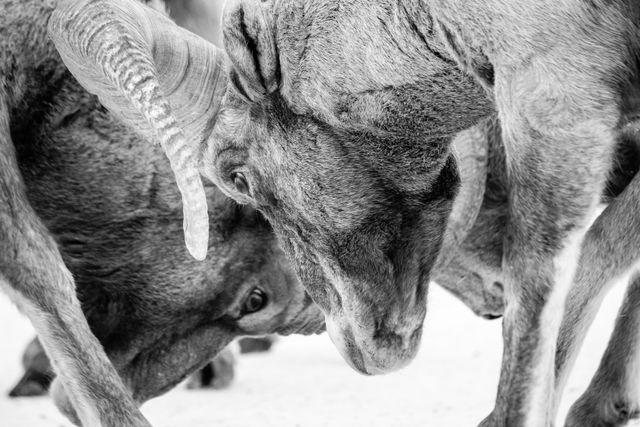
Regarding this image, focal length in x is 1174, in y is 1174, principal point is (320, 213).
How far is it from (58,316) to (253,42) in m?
1.22

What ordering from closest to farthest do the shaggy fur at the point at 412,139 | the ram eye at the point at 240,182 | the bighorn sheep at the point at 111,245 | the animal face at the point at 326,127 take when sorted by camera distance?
1. the shaggy fur at the point at 412,139
2. the animal face at the point at 326,127
3. the bighorn sheep at the point at 111,245
4. the ram eye at the point at 240,182

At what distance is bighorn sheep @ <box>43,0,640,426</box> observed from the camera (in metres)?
3.51

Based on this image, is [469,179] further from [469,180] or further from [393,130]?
[393,130]

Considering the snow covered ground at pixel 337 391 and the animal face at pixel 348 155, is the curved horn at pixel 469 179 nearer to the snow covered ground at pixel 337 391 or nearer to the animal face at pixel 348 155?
the animal face at pixel 348 155

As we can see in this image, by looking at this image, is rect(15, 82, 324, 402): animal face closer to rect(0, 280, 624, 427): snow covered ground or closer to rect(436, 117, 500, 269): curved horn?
rect(0, 280, 624, 427): snow covered ground

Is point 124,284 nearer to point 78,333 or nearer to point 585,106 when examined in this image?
point 78,333

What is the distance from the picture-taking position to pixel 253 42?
4113mm

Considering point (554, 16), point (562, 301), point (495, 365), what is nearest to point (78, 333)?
point (562, 301)

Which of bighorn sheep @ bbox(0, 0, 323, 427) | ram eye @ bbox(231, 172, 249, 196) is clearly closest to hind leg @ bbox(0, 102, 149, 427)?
bighorn sheep @ bbox(0, 0, 323, 427)

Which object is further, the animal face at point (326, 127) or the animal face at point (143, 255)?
the animal face at point (143, 255)

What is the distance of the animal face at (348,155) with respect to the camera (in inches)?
157

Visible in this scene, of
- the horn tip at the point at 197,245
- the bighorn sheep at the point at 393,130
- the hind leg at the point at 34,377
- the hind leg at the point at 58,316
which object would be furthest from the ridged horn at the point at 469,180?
the hind leg at the point at 34,377

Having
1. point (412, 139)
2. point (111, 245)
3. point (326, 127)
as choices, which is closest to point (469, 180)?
point (412, 139)

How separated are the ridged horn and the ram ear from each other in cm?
117
